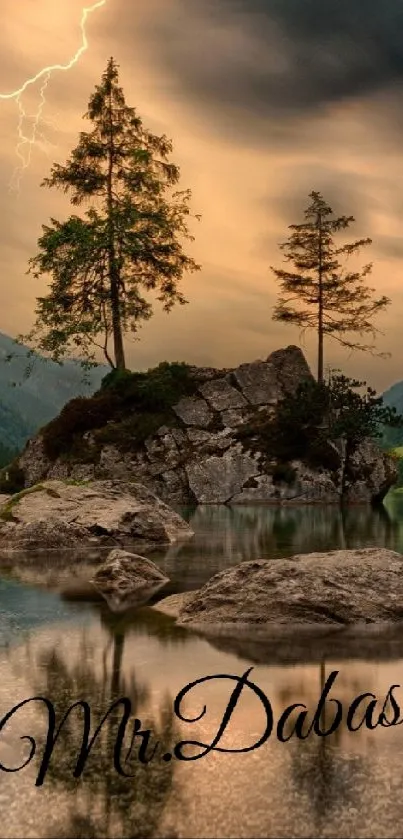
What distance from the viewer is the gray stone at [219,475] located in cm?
4016

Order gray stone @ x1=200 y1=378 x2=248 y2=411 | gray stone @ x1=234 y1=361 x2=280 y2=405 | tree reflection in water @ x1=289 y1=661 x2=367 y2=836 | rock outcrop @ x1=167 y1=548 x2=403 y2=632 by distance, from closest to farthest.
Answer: tree reflection in water @ x1=289 y1=661 x2=367 y2=836, rock outcrop @ x1=167 y1=548 x2=403 y2=632, gray stone @ x1=200 y1=378 x2=248 y2=411, gray stone @ x1=234 y1=361 x2=280 y2=405

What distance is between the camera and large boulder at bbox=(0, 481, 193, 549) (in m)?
17.8

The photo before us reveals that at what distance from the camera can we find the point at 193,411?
43.9 m

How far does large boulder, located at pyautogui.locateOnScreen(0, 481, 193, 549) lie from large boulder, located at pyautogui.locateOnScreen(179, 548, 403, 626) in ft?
26.8

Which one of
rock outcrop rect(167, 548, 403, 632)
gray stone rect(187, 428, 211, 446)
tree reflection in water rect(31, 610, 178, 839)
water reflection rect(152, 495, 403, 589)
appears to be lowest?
tree reflection in water rect(31, 610, 178, 839)

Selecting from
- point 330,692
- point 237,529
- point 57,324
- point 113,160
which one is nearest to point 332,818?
point 330,692

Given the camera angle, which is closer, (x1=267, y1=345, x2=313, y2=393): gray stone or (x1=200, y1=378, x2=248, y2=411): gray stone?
(x1=200, y1=378, x2=248, y2=411): gray stone

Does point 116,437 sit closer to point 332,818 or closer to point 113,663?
point 113,663

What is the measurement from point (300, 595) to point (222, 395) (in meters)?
35.3

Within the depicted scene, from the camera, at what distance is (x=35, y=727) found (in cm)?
561

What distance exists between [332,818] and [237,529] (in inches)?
746

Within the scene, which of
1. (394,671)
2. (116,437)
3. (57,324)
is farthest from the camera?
(57,324)

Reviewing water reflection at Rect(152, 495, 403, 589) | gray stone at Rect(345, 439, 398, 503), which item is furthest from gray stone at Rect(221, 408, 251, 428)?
water reflection at Rect(152, 495, 403, 589)

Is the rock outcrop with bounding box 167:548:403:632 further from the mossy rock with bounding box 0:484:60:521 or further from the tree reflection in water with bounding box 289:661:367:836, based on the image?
the mossy rock with bounding box 0:484:60:521
